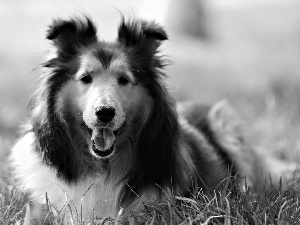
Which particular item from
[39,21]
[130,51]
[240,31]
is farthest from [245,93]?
[39,21]

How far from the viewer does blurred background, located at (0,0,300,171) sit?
6957 millimetres

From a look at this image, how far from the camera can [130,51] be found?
4117 mm

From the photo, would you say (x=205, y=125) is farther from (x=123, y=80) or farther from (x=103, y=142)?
(x=103, y=142)

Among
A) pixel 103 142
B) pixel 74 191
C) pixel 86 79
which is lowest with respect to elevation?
pixel 74 191

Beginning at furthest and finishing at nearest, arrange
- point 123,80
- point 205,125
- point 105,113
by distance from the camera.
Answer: point 205,125 → point 123,80 → point 105,113

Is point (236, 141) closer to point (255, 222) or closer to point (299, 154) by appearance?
point (299, 154)

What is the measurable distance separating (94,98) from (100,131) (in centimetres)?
26

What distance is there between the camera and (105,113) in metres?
3.71

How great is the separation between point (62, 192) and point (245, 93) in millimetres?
4856

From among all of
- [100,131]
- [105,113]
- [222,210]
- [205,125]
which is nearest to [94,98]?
[105,113]

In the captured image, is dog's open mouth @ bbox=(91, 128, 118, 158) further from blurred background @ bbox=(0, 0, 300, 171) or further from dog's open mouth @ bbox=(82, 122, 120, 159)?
blurred background @ bbox=(0, 0, 300, 171)

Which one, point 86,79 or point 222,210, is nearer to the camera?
point 222,210

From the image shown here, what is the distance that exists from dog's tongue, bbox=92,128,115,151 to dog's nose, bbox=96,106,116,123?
149 mm

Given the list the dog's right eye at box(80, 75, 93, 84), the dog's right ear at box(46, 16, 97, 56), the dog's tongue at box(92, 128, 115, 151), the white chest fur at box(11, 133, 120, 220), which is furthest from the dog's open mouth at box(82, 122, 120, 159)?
the dog's right ear at box(46, 16, 97, 56)
